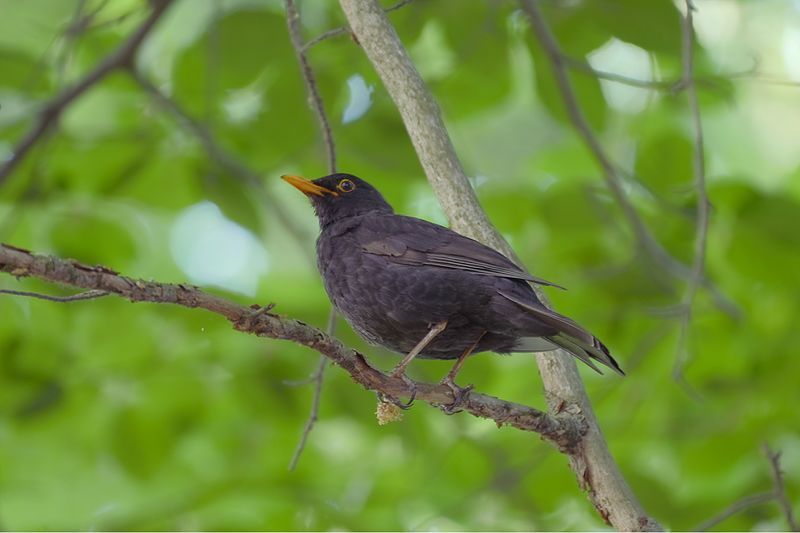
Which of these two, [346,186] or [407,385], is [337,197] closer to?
[346,186]

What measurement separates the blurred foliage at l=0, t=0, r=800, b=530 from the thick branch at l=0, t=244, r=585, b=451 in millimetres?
1718

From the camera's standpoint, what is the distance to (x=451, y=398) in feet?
11.2

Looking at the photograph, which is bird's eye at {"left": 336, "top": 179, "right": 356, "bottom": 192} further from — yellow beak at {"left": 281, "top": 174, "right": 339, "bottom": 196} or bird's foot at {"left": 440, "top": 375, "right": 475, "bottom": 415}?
bird's foot at {"left": 440, "top": 375, "right": 475, "bottom": 415}

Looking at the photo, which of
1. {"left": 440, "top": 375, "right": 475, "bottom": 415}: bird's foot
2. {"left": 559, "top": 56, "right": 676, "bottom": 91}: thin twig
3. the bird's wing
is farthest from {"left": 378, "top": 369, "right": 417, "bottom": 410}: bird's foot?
{"left": 559, "top": 56, "right": 676, "bottom": 91}: thin twig

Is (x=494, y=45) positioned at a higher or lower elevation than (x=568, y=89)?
higher

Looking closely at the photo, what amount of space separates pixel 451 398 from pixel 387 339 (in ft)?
1.97

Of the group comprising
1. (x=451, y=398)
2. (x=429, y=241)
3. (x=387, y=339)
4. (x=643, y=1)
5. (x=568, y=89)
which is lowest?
(x=451, y=398)

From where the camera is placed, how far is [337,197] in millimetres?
4734

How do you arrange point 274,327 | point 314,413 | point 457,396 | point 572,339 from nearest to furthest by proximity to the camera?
point 274,327
point 457,396
point 572,339
point 314,413

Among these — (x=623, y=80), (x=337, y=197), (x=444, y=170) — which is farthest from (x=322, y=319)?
(x=623, y=80)

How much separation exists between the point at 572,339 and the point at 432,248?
704mm

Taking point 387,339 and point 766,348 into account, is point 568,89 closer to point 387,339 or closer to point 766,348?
point 387,339

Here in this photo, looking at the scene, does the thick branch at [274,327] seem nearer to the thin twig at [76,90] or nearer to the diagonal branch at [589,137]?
the diagonal branch at [589,137]

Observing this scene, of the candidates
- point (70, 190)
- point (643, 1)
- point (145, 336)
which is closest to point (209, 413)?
point (145, 336)
